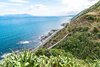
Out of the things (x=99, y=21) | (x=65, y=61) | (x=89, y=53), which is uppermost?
(x=65, y=61)

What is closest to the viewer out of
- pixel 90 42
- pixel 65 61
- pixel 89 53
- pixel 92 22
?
pixel 65 61

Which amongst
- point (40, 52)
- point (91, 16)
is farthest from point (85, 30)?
point (40, 52)

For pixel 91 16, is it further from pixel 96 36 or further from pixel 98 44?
pixel 98 44

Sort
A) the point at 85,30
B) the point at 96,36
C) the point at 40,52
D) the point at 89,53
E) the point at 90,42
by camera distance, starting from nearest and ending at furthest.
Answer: the point at 40,52
the point at 89,53
the point at 90,42
the point at 96,36
the point at 85,30

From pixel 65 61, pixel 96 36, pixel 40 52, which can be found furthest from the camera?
pixel 96 36

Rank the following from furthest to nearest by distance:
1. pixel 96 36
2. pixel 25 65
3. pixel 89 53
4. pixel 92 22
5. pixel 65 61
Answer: pixel 92 22
pixel 96 36
pixel 89 53
pixel 65 61
pixel 25 65

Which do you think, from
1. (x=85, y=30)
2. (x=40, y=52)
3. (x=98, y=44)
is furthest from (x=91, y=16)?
(x=40, y=52)

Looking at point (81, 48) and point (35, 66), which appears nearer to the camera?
point (35, 66)

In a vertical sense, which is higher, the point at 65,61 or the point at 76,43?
the point at 65,61

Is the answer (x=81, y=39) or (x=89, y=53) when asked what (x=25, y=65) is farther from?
(x=81, y=39)
